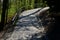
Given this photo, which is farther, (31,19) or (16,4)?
(16,4)

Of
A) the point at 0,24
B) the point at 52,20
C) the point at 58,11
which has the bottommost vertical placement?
the point at 0,24

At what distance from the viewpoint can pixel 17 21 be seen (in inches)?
316

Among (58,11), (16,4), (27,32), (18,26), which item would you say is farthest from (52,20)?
(16,4)

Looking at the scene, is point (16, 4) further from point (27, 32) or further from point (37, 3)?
point (27, 32)

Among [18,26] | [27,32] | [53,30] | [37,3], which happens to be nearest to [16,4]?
[37,3]

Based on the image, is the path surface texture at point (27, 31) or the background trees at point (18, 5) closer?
the path surface texture at point (27, 31)

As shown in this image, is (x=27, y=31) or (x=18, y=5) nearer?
(x=27, y=31)

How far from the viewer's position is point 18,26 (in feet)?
24.5

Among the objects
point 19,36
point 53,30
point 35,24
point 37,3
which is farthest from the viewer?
point 37,3

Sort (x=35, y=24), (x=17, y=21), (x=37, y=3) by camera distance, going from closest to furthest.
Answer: (x=35, y=24) < (x=17, y=21) < (x=37, y=3)

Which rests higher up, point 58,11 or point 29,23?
point 58,11

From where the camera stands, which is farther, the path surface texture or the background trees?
the background trees

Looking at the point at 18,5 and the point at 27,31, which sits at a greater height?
the point at 18,5

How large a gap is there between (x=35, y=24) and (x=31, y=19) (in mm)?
878
